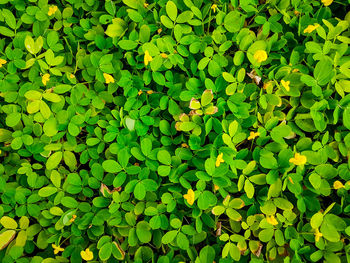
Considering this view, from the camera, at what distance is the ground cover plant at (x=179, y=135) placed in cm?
164

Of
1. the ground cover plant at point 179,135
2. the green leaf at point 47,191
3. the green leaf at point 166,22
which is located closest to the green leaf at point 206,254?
the ground cover plant at point 179,135

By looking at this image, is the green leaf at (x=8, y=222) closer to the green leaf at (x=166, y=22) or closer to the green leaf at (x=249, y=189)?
the green leaf at (x=249, y=189)

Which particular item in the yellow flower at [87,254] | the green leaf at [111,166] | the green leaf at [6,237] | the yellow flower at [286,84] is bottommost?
the green leaf at [6,237]

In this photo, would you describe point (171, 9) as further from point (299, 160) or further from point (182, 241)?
point (182, 241)

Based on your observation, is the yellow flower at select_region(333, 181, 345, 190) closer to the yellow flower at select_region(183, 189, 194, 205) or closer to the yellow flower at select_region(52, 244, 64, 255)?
the yellow flower at select_region(183, 189, 194, 205)

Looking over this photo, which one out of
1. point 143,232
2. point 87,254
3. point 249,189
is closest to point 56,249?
point 87,254

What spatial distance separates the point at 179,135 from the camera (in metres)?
1.81

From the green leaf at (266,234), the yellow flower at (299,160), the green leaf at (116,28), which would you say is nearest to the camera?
the yellow flower at (299,160)

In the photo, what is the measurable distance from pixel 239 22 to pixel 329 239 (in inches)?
50.7

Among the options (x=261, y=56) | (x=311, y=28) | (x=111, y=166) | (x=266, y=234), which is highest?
(x=311, y=28)

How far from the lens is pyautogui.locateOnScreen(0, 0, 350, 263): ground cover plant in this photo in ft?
5.38

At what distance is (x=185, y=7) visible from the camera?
1.93 metres

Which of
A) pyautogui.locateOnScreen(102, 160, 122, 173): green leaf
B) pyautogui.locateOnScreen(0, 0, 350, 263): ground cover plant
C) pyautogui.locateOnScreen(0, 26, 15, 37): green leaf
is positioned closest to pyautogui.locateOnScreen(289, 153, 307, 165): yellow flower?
pyautogui.locateOnScreen(0, 0, 350, 263): ground cover plant

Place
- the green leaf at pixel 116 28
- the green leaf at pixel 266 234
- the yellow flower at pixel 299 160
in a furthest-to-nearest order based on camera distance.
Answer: the green leaf at pixel 116 28 < the green leaf at pixel 266 234 < the yellow flower at pixel 299 160
